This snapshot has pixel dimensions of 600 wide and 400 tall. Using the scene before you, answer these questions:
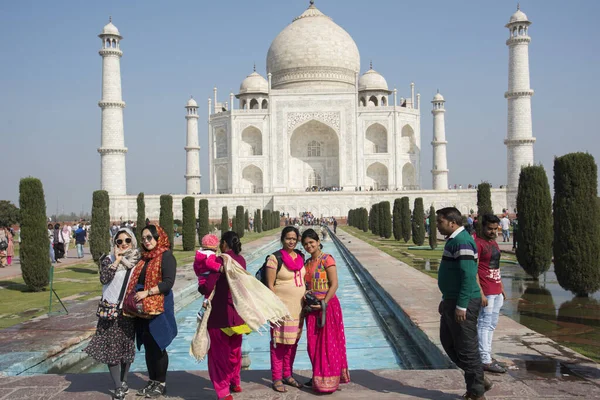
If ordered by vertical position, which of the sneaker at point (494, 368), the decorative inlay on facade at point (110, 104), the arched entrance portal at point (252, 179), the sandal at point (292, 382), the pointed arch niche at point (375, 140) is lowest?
the sandal at point (292, 382)

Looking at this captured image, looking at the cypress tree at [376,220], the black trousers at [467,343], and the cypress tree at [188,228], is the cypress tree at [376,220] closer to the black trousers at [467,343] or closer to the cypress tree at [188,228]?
the cypress tree at [188,228]

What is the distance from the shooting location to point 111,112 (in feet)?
82.1

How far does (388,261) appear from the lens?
29.1 ft

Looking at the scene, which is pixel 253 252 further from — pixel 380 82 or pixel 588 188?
pixel 380 82

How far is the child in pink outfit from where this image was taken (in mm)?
2734

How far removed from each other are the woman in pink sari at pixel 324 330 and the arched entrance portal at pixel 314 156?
27.7 m

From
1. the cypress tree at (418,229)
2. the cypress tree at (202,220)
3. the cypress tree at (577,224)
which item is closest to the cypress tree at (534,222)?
the cypress tree at (577,224)

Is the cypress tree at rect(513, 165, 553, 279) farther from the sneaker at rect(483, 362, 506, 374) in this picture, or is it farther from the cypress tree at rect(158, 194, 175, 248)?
the cypress tree at rect(158, 194, 175, 248)

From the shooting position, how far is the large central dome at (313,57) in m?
31.9

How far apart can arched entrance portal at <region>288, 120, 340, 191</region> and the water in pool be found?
81.9ft

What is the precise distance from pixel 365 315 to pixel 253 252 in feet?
19.9

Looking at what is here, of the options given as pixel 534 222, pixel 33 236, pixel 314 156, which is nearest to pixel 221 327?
pixel 33 236

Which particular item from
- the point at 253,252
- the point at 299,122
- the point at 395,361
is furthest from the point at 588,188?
the point at 299,122

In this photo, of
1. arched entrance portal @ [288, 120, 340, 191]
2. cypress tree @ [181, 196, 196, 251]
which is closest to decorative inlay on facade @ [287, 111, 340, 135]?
arched entrance portal @ [288, 120, 340, 191]
